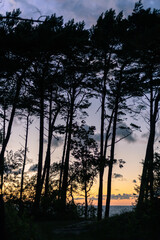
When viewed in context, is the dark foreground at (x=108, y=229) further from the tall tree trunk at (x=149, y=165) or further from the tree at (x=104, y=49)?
the tree at (x=104, y=49)

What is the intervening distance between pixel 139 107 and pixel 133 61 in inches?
138

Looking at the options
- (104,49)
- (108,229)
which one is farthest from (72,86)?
(108,229)

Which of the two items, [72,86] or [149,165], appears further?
[72,86]

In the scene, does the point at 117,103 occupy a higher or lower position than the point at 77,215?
higher

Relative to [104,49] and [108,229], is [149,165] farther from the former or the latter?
[104,49]

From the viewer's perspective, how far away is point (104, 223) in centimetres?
966

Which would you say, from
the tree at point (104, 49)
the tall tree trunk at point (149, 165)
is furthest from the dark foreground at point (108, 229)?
the tree at point (104, 49)

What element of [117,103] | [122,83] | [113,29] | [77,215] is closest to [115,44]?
[113,29]

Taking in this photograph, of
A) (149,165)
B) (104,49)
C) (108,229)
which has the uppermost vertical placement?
(104,49)

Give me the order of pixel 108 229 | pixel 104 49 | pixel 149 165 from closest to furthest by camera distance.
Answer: pixel 108 229, pixel 149 165, pixel 104 49

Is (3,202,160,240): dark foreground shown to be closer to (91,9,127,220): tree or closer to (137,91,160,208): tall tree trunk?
(137,91,160,208): tall tree trunk

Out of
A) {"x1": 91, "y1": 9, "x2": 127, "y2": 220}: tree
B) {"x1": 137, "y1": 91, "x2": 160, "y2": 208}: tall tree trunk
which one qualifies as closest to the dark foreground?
{"x1": 137, "y1": 91, "x2": 160, "y2": 208}: tall tree trunk

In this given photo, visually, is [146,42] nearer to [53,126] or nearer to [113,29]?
[113,29]

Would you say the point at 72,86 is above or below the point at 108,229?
above
